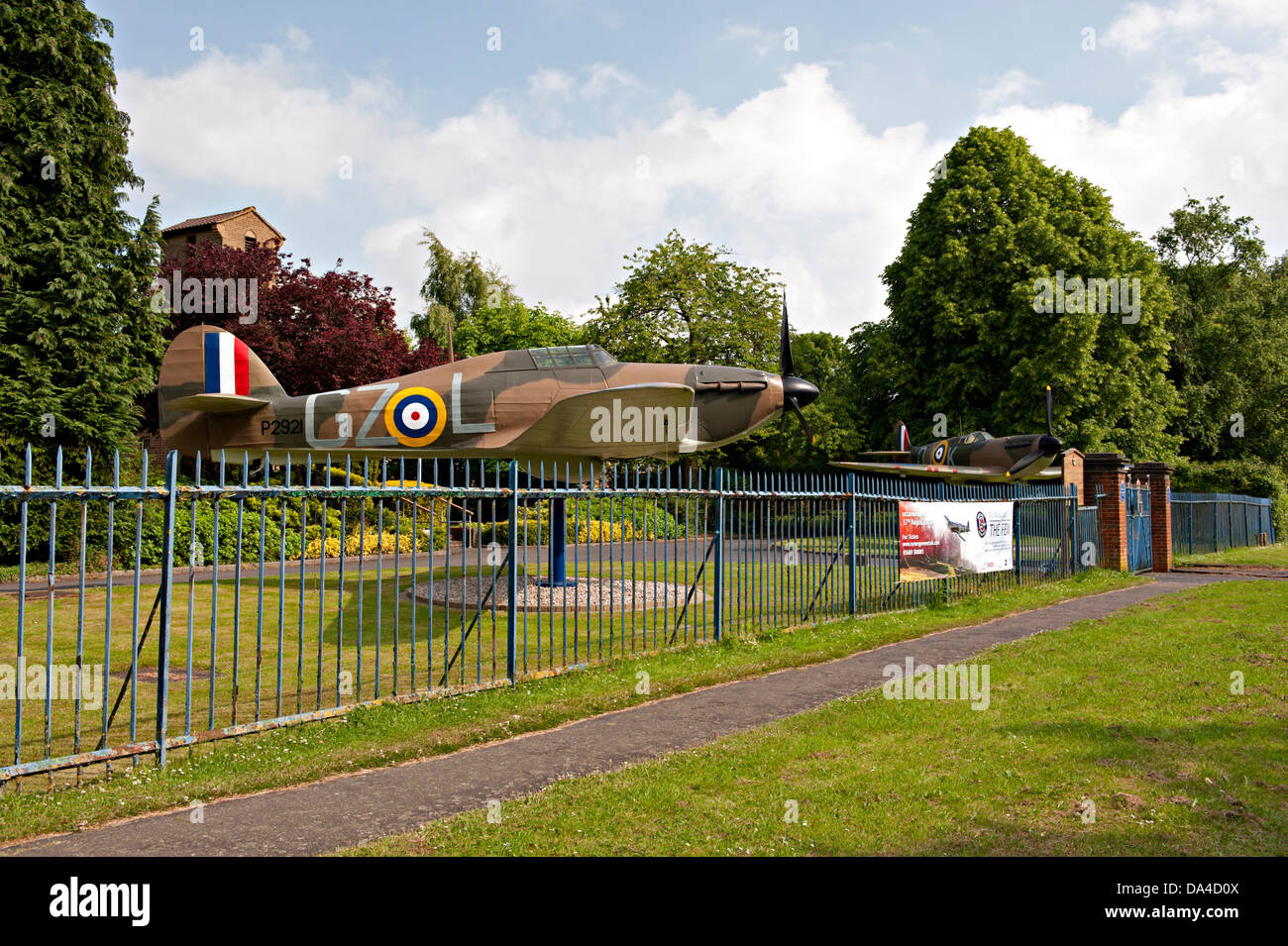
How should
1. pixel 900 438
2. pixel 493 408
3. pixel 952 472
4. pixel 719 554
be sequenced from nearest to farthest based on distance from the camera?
pixel 719 554 → pixel 493 408 → pixel 952 472 → pixel 900 438

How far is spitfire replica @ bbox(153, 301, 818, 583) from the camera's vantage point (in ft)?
44.7

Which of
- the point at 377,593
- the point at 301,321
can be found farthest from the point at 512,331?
the point at 377,593

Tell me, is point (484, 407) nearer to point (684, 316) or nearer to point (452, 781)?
point (452, 781)

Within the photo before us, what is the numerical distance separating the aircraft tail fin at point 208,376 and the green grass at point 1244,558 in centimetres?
2485

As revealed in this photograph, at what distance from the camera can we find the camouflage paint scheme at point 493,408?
13625mm

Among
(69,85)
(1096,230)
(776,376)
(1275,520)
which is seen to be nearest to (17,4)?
(69,85)

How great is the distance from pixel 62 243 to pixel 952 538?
2146 cm

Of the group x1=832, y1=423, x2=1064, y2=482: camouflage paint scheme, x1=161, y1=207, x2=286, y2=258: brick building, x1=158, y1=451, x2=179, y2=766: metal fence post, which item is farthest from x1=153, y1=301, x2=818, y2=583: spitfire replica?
x1=161, y1=207, x2=286, y2=258: brick building

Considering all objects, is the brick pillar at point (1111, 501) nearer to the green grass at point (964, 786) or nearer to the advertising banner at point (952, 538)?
the advertising banner at point (952, 538)

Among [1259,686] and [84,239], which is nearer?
[1259,686]

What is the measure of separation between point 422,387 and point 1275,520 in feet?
120

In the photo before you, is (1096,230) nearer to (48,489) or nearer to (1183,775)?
(1183,775)

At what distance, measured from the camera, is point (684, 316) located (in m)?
36.2

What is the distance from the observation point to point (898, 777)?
5.52 meters
